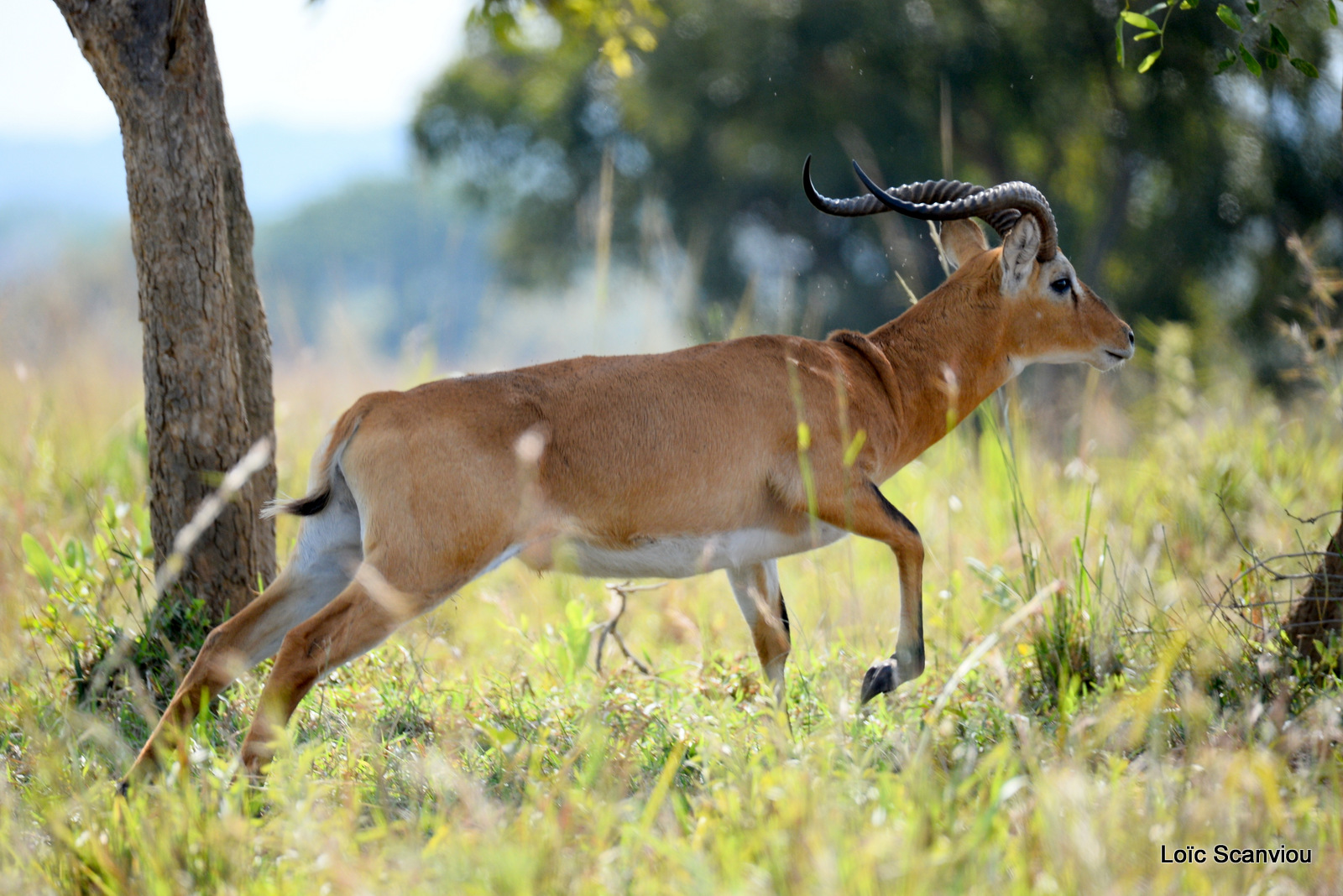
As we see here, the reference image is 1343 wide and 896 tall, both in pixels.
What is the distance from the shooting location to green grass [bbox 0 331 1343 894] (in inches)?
94.0

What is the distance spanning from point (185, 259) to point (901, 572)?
2.81 m

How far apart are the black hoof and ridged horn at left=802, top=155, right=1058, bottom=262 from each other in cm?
156

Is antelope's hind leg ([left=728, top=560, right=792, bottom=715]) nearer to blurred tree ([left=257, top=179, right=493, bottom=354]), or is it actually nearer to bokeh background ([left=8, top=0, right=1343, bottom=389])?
bokeh background ([left=8, top=0, right=1343, bottom=389])

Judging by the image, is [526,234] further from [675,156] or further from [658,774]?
[658,774]

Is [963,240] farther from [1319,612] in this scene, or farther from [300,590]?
[300,590]

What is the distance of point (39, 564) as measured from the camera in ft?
13.9

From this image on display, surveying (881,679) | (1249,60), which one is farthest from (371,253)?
(1249,60)

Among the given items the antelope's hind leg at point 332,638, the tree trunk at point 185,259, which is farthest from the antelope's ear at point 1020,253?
the tree trunk at point 185,259

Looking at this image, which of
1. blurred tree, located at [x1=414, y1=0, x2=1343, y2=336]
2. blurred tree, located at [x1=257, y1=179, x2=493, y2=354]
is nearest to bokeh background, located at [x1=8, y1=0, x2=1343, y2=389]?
blurred tree, located at [x1=414, y1=0, x2=1343, y2=336]

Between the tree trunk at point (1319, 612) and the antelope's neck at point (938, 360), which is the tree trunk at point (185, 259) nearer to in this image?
the antelope's neck at point (938, 360)

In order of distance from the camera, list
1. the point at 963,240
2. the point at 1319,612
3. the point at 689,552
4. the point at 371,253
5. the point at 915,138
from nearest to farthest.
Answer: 1. the point at 689,552
2. the point at 1319,612
3. the point at 963,240
4. the point at 915,138
5. the point at 371,253

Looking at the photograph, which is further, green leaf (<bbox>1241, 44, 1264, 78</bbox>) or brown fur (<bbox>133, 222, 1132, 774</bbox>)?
green leaf (<bbox>1241, 44, 1264, 78</bbox>)

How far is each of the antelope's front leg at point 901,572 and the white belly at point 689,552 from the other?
0.15 m

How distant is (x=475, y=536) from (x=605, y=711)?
0.81 meters
